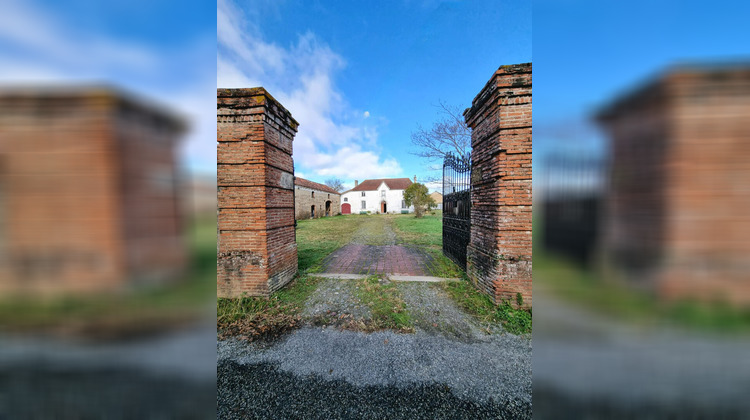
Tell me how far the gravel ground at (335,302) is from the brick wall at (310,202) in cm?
1764

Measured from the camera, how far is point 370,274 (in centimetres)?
588

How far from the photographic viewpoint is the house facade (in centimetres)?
2503

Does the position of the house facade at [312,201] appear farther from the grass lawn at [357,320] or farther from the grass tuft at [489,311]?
the grass tuft at [489,311]

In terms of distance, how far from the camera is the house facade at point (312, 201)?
25031 millimetres

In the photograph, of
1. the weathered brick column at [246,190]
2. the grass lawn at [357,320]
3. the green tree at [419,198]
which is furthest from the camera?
the green tree at [419,198]
